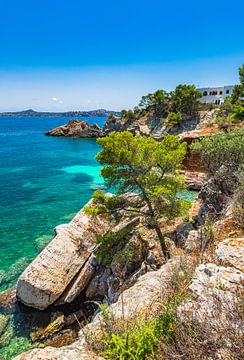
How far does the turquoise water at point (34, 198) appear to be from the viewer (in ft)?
49.1

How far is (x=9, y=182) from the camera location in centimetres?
2959

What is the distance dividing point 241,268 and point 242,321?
5.11ft

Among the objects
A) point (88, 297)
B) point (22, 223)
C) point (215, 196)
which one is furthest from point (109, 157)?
point (22, 223)

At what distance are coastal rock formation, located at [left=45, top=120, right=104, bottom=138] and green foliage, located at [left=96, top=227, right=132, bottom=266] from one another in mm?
64228

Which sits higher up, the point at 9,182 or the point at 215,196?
the point at 215,196

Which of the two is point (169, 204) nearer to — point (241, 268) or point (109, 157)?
point (109, 157)

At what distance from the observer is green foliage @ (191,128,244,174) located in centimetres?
1149

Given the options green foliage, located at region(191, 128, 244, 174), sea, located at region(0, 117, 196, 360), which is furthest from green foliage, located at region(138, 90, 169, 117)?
green foliage, located at region(191, 128, 244, 174)

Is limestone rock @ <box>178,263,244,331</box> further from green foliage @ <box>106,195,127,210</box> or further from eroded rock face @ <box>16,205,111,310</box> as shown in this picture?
eroded rock face @ <box>16,205,111,310</box>

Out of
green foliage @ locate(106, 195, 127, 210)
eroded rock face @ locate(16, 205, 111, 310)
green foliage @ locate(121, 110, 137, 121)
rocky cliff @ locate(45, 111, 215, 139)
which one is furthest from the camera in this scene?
green foliage @ locate(121, 110, 137, 121)

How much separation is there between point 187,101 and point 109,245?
1815 inches

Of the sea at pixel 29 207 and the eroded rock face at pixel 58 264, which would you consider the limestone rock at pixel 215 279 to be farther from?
the sea at pixel 29 207

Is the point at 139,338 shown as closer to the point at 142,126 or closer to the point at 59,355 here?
the point at 59,355

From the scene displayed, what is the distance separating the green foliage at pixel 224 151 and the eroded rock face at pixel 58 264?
696 centimetres
